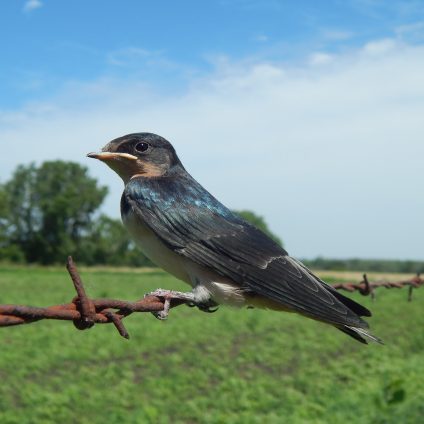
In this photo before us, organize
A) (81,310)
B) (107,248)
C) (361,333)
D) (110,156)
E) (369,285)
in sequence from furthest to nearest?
(107,248) → (369,285) → (110,156) → (361,333) → (81,310)

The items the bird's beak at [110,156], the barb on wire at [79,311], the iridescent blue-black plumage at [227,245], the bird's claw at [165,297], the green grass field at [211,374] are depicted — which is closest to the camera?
the barb on wire at [79,311]

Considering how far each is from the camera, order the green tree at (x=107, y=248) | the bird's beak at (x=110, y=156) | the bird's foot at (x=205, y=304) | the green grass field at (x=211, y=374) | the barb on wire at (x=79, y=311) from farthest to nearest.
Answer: the green tree at (x=107, y=248)
the green grass field at (x=211, y=374)
the bird's beak at (x=110, y=156)
the bird's foot at (x=205, y=304)
the barb on wire at (x=79, y=311)

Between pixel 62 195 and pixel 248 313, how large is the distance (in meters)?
49.4

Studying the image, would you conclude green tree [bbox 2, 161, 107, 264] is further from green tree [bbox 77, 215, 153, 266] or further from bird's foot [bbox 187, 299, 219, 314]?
bird's foot [bbox 187, 299, 219, 314]

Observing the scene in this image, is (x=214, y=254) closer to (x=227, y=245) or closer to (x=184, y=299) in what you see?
(x=227, y=245)

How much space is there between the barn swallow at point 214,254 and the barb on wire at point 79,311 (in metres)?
0.42

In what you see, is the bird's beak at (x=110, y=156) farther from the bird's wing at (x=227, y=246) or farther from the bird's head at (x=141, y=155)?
the bird's wing at (x=227, y=246)

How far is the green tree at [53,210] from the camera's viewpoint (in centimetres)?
6556

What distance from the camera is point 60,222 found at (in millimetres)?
67125

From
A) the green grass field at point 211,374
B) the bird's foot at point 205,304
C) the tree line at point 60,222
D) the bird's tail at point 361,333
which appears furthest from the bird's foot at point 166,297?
the tree line at point 60,222

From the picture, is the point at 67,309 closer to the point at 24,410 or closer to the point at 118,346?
the point at 24,410

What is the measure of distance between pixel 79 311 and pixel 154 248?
0.88m

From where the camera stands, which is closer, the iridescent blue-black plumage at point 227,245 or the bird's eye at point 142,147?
the iridescent blue-black plumage at point 227,245

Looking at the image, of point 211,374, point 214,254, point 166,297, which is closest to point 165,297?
point 166,297
